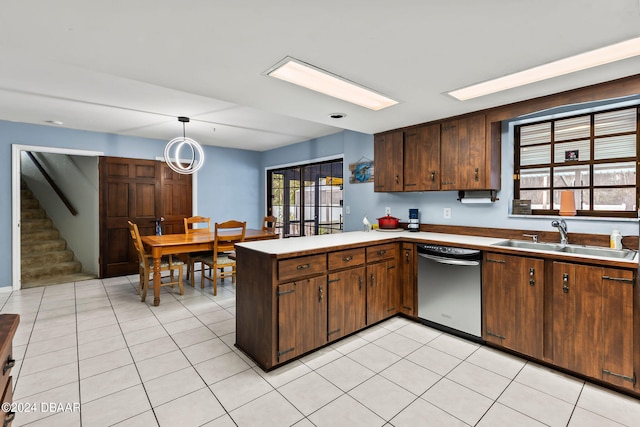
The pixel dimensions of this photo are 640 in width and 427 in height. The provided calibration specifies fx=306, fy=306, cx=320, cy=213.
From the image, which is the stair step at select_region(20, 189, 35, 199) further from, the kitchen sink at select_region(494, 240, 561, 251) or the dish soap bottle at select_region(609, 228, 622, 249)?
the dish soap bottle at select_region(609, 228, 622, 249)

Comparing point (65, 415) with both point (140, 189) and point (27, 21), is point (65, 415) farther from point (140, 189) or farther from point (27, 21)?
point (140, 189)

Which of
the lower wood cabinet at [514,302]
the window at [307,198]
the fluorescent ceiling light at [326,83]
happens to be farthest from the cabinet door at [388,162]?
the lower wood cabinet at [514,302]

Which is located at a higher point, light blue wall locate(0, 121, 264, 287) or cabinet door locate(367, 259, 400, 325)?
light blue wall locate(0, 121, 264, 287)

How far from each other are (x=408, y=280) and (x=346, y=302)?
2.74 feet

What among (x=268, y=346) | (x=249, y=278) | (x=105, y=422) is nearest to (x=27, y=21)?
(x=249, y=278)

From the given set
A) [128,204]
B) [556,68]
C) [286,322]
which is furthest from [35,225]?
[556,68]

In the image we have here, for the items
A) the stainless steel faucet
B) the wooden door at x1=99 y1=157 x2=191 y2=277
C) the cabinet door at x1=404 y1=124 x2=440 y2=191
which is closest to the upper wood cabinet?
the cabinet door at x1=404 y1=124 x2=440 y2=191

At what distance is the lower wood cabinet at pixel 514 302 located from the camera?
2354 millimetres

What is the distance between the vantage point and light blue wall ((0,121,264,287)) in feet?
14.3

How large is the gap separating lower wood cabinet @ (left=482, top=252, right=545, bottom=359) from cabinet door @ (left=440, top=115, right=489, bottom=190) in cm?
83

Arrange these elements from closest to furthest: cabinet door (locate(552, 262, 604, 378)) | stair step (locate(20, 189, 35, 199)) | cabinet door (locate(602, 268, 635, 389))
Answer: cabinet door (locate(602, 268, 635, 389)) → cabinet door (locate(552, 262, 604, 378)) → stair step (locate(20, 189, 35, 199))

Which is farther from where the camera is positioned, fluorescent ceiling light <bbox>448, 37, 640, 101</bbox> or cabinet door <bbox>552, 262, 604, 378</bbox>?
cabinet door <bbox>552, 262, 604, 378</bbox>

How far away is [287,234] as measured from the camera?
6445mm

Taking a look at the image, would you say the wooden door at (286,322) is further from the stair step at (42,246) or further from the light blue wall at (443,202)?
the stair step at (42,246)
